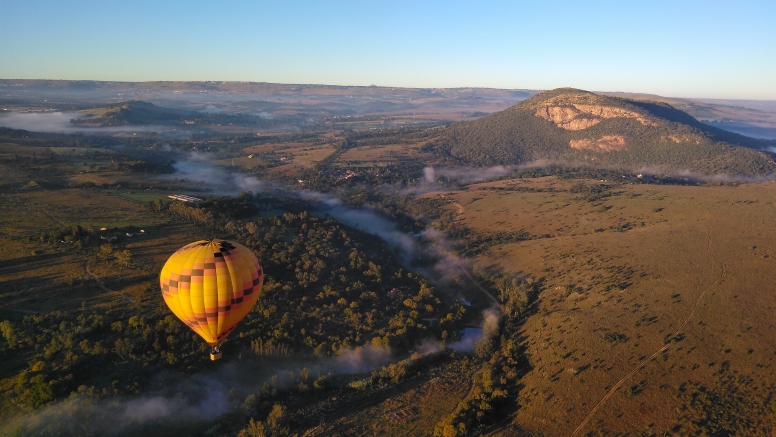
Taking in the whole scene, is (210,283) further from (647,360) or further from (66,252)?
(647,360)

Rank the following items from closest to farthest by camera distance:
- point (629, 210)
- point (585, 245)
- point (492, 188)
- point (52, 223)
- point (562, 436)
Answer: point (562, 436) < point (52, 223) < point (585, 245) < point (629, 210) < point (492, 188)

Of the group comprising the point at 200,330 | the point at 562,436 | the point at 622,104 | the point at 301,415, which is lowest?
the point at 301,415

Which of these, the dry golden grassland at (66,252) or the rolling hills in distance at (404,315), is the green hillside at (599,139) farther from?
the dry golden grassland at (66,252)

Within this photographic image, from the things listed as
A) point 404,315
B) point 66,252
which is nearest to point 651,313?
point 404,315

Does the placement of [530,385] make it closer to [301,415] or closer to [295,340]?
[301,415]

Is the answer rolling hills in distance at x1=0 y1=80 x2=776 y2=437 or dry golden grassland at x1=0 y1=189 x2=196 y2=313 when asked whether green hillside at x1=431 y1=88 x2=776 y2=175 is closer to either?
rolling hills in distance at x1=0 y1=80 x2=776 y2=437

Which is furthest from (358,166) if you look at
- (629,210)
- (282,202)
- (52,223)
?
(52,223)
